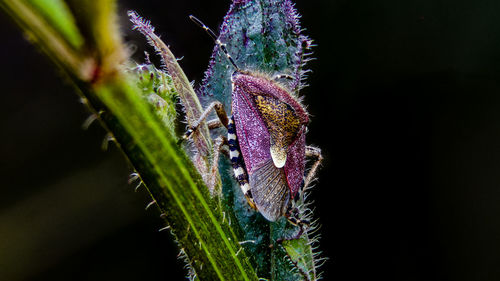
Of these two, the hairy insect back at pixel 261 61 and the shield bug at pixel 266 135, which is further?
the shield bug at pixel 266 135

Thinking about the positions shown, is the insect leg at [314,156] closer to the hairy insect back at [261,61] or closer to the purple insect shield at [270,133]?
the purple insect shield at [270,133]

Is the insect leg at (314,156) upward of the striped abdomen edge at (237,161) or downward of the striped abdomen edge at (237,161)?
downward

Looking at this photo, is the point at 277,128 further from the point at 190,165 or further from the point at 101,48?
the point at 101,48

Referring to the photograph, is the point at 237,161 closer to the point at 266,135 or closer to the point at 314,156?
the point at 266,135

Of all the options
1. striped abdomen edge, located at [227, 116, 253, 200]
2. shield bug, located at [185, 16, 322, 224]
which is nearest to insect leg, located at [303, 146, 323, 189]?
shield bug, located at [185, 16, 322, 224]

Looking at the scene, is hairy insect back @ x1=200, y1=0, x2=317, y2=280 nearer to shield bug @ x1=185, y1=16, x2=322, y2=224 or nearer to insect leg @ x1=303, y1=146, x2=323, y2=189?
Result: shield bug @ x1=185, y1=16, x2=322, y2=224

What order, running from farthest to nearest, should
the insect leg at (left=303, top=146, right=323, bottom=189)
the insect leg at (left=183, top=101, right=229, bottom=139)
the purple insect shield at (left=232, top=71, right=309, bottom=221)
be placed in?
the insect leg at (left=303, top=146, right=323, bottom=189) < the purple insect shield at (left=232, top=71, right=309, bottom=221) < the insect leg at (left=183, top=101, right=229, bottom=139)

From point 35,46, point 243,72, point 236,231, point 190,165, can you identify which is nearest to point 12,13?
point 35,46

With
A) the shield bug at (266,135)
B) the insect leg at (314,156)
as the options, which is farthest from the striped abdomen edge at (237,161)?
the insect leg at (314,156)
